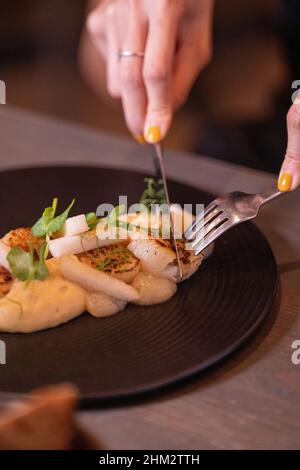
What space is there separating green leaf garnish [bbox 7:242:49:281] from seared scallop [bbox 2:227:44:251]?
0.07 metres

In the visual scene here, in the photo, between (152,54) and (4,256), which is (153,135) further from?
(4,256)

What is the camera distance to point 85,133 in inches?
86.3

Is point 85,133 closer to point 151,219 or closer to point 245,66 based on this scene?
point 151,219

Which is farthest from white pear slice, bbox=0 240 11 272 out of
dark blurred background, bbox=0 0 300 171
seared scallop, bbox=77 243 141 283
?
dark blurred background, bbox=0 0 300 171

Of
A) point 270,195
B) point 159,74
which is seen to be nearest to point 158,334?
point 270,195

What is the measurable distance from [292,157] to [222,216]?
0.20 meters

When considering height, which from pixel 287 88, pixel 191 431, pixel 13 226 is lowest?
pixel 191 431

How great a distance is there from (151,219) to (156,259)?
17 centimetres

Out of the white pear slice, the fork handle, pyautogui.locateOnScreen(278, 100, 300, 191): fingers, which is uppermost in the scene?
pyautogui.locateOnScreen(278, 100, 300, 191): fingers

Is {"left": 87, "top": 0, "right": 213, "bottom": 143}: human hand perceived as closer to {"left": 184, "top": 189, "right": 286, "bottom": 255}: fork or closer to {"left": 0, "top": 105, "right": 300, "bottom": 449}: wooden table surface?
{"left": 184, "top": 189, "right": 286, "bottom": 255}: fork

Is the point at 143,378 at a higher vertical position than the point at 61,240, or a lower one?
lower

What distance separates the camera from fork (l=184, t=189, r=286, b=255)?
4.76 ft
